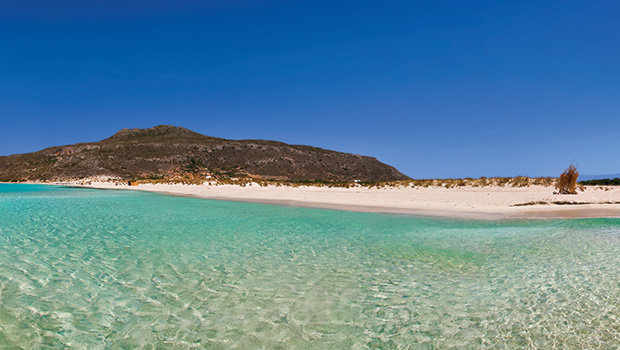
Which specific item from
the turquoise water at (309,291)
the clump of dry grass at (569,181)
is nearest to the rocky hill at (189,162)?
the clump of dry grass at (569,181)

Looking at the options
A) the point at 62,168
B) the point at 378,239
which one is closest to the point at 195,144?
the point at 62,168

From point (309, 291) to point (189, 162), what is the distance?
8813cm

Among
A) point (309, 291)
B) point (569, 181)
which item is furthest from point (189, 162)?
point (309, 291)

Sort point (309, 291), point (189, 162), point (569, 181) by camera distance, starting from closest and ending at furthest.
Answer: point (309, 291) → point (569, 181) → point (189, 162)

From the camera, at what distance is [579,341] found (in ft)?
13.0

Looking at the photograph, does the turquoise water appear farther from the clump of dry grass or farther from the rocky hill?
the rocky hill

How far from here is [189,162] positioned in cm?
8794

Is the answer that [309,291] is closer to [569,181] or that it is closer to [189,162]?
[569,181]

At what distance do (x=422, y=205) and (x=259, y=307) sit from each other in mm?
16551

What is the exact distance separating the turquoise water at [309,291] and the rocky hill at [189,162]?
73879 mm

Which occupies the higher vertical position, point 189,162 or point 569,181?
point 189,162

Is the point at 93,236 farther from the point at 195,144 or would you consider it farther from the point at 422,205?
the point at 195,144

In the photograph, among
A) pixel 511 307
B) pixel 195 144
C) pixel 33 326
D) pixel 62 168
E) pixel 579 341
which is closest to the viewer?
pixel 579 341

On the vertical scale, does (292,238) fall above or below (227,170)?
below
